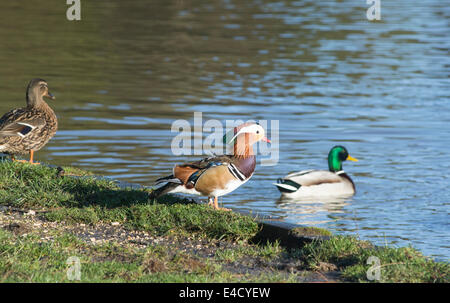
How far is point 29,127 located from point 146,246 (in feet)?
12.6

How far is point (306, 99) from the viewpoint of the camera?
19734 mm

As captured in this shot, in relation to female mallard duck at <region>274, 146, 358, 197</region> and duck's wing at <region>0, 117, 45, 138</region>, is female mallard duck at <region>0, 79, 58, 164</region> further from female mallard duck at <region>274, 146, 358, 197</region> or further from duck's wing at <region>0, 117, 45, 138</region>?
female mallard duck at <region>274, 146, 358, 197</region>

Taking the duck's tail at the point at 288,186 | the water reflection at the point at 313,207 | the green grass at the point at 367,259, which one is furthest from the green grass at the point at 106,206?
the duck's tail at the point at 288,186

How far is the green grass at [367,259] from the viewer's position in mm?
6488

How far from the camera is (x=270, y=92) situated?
67.5ft

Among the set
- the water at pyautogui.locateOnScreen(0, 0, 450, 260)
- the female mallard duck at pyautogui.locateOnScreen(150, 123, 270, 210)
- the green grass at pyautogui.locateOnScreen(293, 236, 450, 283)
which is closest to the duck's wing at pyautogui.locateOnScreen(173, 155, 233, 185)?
the female mallard duck at pyautogui.locateOnScreen(150, 123, 270, 210)

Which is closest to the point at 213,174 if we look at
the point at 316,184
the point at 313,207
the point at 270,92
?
the point at 313,207

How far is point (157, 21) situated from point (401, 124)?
18688 millimetres

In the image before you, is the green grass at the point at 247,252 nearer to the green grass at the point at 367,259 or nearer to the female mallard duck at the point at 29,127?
the green grass at the point at 367,259

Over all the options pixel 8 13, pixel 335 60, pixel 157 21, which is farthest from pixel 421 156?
pixel 8 13

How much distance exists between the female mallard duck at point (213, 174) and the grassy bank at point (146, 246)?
0.21 meters

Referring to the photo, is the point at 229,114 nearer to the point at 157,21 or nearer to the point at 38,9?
the point at 157,21

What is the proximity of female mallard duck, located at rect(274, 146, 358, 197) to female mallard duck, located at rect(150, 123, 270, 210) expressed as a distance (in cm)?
409

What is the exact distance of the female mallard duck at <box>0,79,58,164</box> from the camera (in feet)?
34.5
